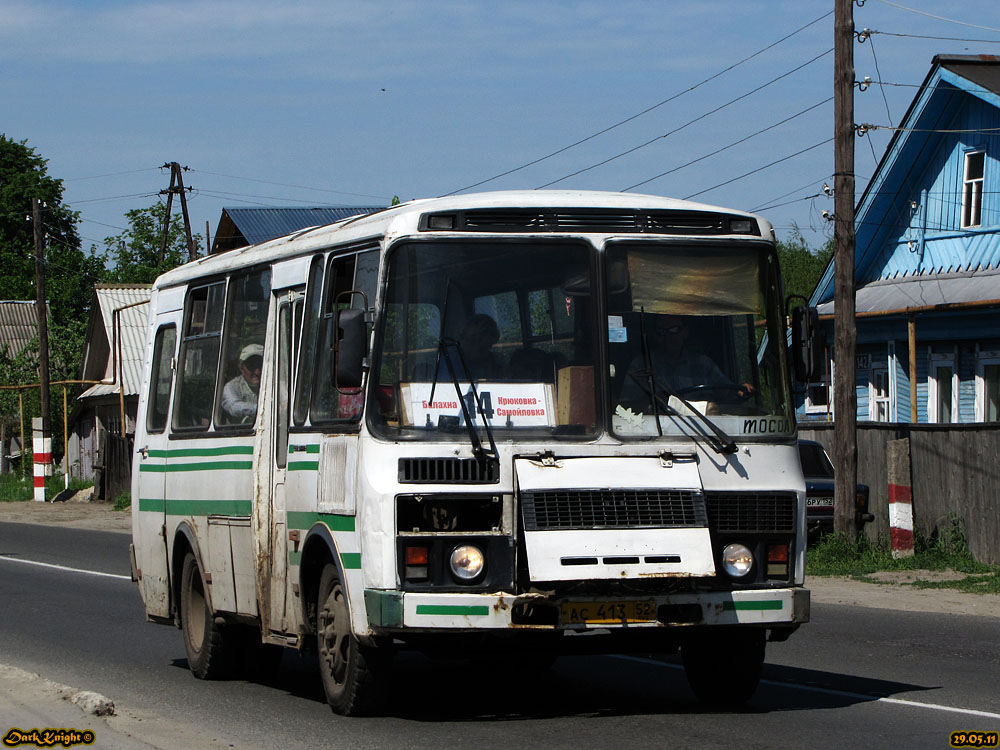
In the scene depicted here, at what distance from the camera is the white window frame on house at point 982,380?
93.0 ft

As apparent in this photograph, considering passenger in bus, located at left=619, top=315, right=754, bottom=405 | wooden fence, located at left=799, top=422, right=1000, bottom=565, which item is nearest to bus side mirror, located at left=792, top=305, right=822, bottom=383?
passenger in bus, located at left=619, top=315, right=754, bottom=405

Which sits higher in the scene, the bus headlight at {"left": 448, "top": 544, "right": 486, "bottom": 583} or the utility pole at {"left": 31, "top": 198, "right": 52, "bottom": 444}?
the utility pole at {"left": 31, "top": 198, "right": 52, "bottom": 444}

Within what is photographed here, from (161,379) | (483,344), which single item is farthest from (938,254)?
(483,344)

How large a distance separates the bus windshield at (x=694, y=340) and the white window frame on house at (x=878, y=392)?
2283cm

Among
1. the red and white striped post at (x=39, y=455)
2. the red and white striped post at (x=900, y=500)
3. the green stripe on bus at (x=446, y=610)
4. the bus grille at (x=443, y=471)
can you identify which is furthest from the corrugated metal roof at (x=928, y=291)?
the red and white striped post at (x=39, y=455)

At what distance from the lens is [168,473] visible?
39.6 ft

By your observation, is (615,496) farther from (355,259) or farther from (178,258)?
(178,258)

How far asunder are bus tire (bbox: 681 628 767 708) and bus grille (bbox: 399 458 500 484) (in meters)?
1.61

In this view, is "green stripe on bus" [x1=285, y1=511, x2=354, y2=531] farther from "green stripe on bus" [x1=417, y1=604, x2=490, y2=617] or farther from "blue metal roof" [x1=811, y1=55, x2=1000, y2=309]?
"blue metal roof" [x1=811, y1=55, x2=1000, y2=309]

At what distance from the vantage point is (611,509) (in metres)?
8.37

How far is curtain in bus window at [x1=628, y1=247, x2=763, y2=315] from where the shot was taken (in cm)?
891

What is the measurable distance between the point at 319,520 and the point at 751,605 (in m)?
2.41

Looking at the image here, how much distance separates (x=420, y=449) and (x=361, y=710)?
5.00 feet

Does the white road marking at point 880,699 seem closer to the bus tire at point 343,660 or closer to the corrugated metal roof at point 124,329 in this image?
the bus tire at point 343,660
